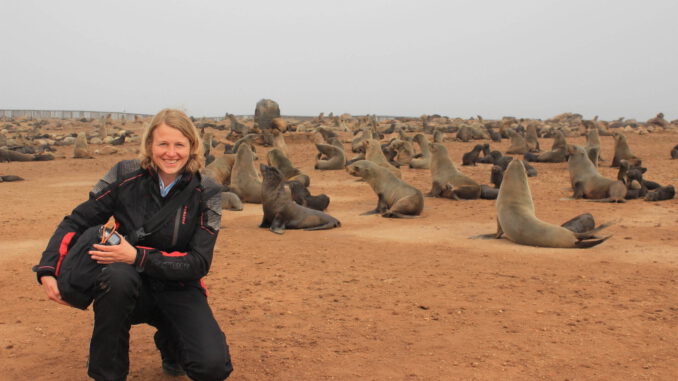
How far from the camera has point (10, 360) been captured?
3750 mm

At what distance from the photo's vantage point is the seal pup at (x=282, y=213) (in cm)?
896

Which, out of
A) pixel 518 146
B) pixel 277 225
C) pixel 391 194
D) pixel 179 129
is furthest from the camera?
pixel 518 146

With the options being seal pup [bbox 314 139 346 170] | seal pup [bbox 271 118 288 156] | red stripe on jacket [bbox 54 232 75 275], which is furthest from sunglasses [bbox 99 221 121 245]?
seal pup [bbox 271 118 288 156]

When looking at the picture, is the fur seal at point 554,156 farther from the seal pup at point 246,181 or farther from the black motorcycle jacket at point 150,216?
the black motorcycle jacket at point 150,216

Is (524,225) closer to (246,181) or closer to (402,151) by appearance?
(246,181)

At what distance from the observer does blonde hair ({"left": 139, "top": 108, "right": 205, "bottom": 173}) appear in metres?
3.28

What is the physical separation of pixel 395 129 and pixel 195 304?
30367 millimetres

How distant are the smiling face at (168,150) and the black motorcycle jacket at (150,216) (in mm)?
60

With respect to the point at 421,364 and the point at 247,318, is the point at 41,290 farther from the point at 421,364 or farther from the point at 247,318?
the point at 421,364

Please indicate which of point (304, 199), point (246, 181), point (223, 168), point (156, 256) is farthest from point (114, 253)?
point (223, 168)

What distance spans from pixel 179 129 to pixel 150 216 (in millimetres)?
482

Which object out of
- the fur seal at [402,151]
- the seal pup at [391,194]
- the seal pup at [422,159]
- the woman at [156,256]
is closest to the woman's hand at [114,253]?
the woman at [156,256]

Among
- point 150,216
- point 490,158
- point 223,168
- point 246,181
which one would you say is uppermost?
point 150,216

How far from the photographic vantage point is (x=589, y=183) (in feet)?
40.2
